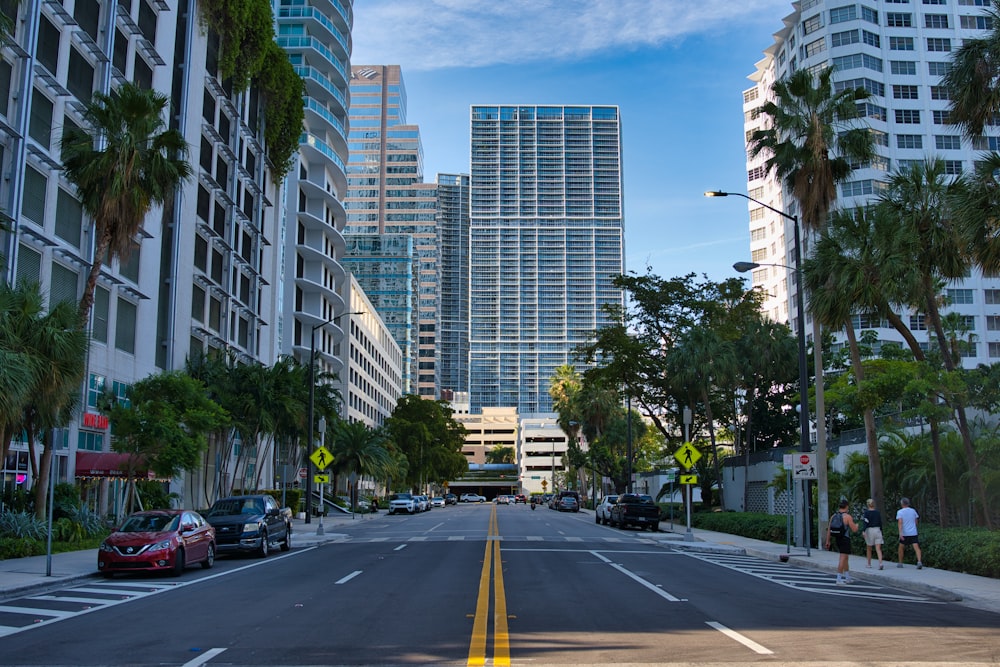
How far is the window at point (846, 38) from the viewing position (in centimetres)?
7725

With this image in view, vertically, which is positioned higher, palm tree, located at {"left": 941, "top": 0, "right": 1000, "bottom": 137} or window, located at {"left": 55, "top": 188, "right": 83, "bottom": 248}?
window, located at {"left": 55, "top": 188, "right": 83, "bottom": 248}

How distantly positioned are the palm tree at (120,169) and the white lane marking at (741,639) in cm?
1925

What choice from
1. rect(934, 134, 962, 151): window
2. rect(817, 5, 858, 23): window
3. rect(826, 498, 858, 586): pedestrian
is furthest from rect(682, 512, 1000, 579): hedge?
rect(817, 5, 858, 23): window

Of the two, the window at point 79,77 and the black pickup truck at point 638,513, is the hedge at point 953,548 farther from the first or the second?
the window at point 79,77

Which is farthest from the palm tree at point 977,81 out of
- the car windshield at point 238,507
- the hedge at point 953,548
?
the car windshield at point 238,507

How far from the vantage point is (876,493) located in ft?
82.5

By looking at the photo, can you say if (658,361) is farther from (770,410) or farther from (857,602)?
(857,602)

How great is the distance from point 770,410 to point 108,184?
36796 mm

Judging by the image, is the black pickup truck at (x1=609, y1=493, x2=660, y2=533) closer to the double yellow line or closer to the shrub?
the double yellow line

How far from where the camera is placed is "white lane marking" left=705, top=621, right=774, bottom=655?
9711 millimetres

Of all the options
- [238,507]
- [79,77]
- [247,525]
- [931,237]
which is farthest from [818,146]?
[79,77]

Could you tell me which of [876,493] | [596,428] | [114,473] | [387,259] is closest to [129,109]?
[114,473]

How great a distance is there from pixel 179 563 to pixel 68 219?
18839mm

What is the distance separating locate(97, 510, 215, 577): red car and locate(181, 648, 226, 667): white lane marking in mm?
9263
